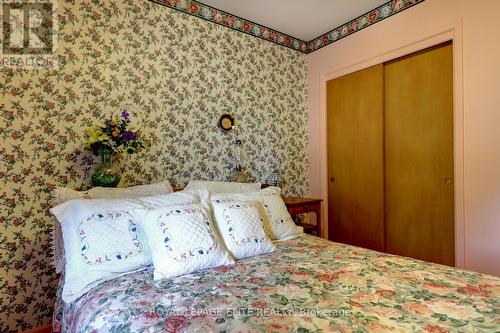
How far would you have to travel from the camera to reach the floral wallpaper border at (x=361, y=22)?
8.28 ft

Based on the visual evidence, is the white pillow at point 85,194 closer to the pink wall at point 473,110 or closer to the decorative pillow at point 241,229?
the decorative pillow at point 241,229

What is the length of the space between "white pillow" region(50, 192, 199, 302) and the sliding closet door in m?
2.30

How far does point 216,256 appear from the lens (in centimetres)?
142

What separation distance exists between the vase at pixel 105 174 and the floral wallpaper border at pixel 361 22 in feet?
8.51

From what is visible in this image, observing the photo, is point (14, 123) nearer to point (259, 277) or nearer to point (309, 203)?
point (259, 277)

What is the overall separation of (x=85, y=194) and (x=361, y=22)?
9.52 ft

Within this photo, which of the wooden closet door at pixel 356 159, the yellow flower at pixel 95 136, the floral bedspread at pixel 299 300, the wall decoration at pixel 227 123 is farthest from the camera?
the wooden closet door at pixel 356 159

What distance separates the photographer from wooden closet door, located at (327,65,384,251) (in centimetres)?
279

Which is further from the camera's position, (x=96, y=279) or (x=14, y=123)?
(x=14, y=123)

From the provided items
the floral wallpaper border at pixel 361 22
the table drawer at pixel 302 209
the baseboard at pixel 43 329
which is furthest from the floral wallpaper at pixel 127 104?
the table drawer at pixel 302 209

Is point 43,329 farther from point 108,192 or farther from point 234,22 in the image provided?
point 234,22

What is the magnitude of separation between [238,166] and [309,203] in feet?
2.60

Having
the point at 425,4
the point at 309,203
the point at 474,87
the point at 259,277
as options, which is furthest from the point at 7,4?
the point at 474,87

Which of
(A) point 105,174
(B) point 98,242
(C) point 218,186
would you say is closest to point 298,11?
(C) point 218,186
